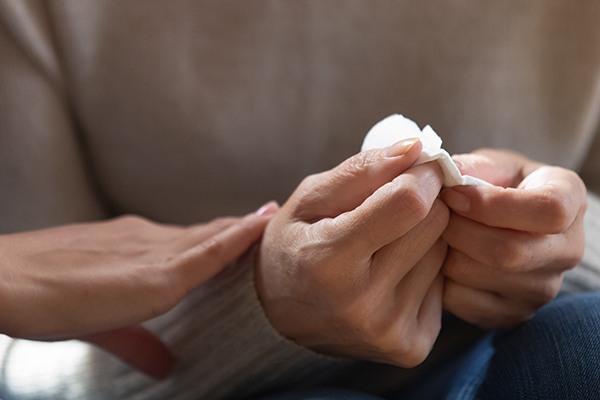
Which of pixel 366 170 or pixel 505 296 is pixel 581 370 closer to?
pixel 505 296

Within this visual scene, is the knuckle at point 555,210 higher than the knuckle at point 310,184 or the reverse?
the reverse

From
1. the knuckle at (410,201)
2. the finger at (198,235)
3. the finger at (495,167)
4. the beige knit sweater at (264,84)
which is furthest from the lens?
the beige knit sweater at (264,84)

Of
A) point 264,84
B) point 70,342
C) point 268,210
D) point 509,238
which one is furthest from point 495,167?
point 70,342

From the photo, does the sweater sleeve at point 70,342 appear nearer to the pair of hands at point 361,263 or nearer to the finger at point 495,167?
the pair of hands at point 361,263

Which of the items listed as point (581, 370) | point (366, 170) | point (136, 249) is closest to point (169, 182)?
point (136, 249)

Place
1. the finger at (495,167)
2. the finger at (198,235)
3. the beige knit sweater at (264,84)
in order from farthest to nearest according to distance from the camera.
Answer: the beige knit sweater at (264,84) < the finger at (198,235) < the finger at (495,167)

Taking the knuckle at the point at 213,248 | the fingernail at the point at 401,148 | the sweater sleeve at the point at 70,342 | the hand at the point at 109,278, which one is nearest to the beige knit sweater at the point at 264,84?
the sweater sleeve at the point at 70,342
